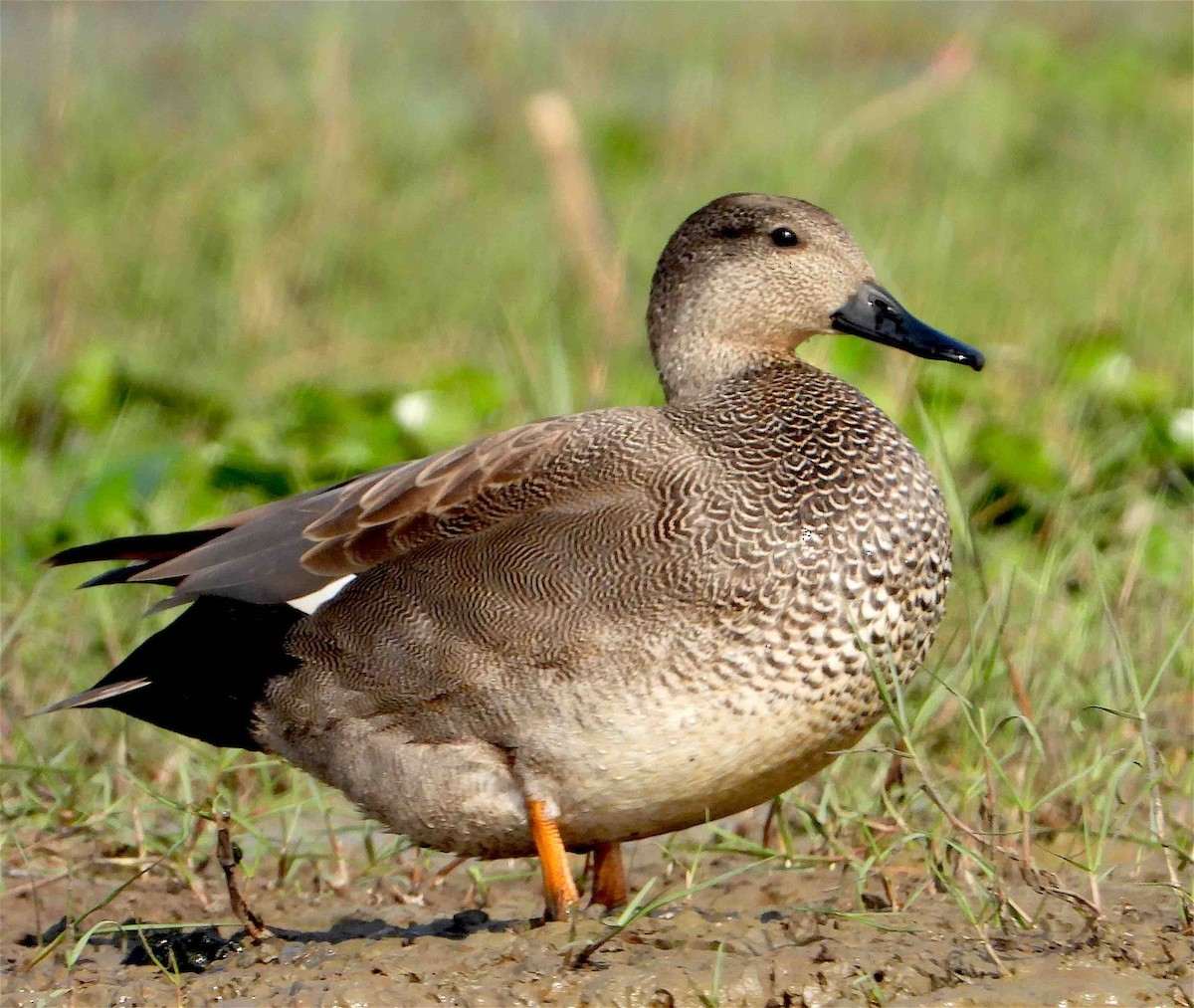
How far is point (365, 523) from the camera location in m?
2.96

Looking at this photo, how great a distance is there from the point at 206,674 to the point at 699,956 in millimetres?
964

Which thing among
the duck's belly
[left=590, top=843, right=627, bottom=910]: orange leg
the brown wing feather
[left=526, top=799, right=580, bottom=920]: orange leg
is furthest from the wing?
[left=590, top=843, right=627, bottom=910]: orange leg

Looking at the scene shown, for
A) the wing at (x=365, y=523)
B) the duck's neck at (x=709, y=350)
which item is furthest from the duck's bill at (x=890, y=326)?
the wing at (x=365, y=523)

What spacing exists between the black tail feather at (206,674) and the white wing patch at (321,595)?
0.06m

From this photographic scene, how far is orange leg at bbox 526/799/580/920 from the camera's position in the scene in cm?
280

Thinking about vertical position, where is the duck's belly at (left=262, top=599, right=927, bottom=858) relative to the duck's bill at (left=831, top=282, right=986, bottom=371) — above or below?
below

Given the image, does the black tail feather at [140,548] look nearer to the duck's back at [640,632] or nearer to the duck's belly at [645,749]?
the duck's back at [640,632]

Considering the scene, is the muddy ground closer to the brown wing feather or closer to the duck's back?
the duck's back

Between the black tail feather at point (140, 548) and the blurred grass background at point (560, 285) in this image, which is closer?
the black tail feather at point (140, 548)

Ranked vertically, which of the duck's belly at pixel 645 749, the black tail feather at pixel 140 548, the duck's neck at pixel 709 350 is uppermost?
the duck's neck at pixel 709 350

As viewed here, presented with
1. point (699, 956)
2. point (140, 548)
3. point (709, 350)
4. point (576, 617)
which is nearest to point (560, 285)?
point (709, 350)

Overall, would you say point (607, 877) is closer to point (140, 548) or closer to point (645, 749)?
point (645, 749)

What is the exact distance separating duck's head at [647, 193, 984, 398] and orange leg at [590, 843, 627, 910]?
79 centimetres

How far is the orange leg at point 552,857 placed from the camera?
2.80m
